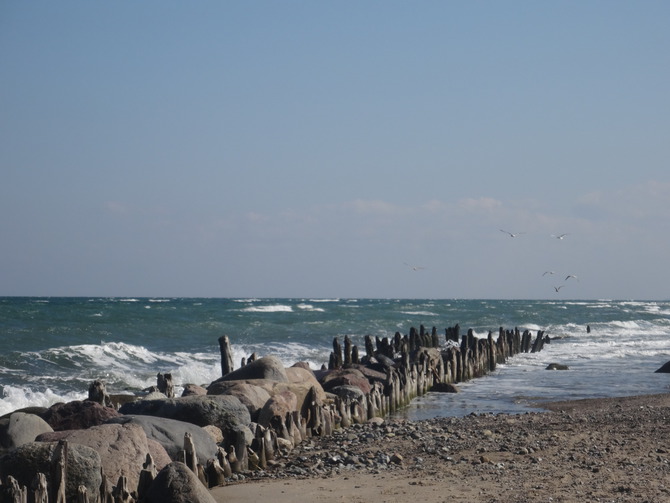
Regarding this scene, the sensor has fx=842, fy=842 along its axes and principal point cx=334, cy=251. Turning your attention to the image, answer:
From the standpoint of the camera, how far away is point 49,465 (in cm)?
870

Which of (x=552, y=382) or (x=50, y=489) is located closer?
(x=50, y=489)

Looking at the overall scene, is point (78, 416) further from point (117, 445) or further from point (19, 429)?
point (117, 445)

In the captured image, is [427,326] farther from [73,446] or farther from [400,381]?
[73,446]

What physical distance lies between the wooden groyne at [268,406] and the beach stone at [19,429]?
1.67m

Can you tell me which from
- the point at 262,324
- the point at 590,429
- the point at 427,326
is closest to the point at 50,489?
the point at 590,429

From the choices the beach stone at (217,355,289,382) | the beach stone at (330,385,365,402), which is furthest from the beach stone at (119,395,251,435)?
the beach stone at (330,385,365,402)

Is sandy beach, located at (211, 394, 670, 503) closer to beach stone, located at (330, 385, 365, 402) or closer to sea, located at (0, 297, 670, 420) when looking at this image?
beach stone, located at (330, 385, 365, 402)

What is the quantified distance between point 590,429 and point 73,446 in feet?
28.9

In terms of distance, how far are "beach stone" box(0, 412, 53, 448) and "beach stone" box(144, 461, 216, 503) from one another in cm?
283

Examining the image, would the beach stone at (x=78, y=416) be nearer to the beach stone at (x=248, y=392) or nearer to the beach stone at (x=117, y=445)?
the beach stone at (x=248, y=392)

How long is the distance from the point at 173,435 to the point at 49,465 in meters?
2.26

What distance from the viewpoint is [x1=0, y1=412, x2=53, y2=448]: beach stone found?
34.4ft

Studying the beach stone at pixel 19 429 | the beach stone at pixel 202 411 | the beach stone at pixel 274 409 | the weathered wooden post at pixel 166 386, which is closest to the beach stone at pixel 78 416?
the beach stone at pixel 202 411

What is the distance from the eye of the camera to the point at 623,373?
89.5 ft
